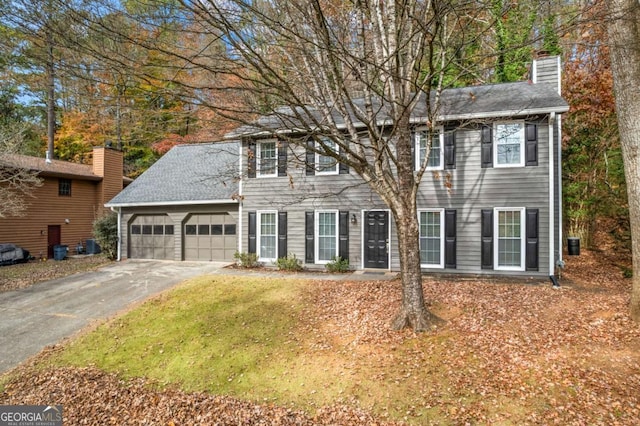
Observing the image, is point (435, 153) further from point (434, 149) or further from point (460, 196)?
point (460, 196)

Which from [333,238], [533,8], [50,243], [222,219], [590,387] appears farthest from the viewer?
[50,243]

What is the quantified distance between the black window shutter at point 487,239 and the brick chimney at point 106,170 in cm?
Answer: 1865

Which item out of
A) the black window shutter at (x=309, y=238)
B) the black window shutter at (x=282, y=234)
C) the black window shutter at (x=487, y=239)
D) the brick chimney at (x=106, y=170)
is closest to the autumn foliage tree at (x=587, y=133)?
the black window shutter at (x=487, y=239)

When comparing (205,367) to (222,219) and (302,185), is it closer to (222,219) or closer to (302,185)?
(302,185)

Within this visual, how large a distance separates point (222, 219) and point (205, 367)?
8.42 meters

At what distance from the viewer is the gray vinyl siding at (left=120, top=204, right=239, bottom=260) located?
1296 cm

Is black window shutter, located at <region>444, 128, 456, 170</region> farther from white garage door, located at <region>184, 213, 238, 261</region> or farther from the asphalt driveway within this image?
the asphalt driveway

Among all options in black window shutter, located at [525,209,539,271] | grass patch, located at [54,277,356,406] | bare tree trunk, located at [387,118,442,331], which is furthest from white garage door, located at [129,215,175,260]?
black window shutter, located at [525,209,539,271]

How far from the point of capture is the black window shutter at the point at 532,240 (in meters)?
9.33

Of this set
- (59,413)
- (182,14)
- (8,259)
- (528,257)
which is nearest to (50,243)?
(8,259)

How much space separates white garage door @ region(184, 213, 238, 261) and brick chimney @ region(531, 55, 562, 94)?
11.8 meters

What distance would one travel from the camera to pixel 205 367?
528 centimetres

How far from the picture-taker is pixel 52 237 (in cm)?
1681

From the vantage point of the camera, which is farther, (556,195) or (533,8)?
(556,195)
